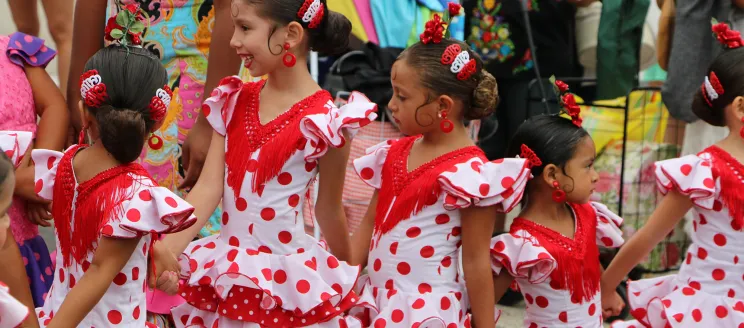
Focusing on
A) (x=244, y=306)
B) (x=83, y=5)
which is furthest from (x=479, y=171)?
(x=83, y=5)

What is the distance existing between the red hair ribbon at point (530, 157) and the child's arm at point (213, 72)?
109 cm

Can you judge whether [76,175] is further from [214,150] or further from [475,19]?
[475,19]

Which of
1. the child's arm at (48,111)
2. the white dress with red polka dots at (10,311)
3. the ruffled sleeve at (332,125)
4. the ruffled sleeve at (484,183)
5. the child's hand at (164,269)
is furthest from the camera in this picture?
the child's arm at (48,111)

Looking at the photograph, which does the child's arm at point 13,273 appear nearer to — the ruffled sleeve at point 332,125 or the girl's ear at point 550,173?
the ruffled sleeve at point 332,125

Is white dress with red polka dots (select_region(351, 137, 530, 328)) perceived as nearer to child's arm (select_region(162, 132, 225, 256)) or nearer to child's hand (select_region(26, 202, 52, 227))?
child's arm (select_region(162, 132, 225, 256))

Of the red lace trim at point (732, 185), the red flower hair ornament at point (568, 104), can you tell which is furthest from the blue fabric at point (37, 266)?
the red lace trim at point (732, 185)

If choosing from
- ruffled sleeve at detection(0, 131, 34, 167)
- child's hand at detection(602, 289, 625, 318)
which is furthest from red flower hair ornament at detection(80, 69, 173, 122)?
child's hand at detection(602, 289, 625, 318)

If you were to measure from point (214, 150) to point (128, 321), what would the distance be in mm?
710

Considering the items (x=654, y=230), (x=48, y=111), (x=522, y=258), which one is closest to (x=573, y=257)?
(x=522, y=258)

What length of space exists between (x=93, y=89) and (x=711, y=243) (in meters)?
2.27

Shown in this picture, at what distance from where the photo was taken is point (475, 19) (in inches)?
238

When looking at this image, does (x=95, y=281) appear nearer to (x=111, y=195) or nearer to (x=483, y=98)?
(x=111, y=195)

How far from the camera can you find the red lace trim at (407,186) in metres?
3.09

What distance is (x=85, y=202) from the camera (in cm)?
253
